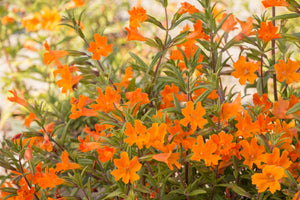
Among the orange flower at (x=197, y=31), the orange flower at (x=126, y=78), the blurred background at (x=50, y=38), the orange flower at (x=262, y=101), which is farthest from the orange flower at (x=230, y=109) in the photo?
the blurred background at (x=50, y=38)

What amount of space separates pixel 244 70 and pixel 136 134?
1.31 feet

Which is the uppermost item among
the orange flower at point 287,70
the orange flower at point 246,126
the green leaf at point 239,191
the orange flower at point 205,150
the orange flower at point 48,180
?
the orange flower at point 287,70

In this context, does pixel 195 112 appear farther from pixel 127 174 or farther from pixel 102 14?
pixel 102 14

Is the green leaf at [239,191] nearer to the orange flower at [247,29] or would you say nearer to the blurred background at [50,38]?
the orange flower at [247,29]

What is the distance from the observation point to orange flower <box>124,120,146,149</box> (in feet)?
2.55

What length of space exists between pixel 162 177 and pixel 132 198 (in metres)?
0.21

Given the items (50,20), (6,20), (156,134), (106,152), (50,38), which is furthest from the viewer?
(6,20)

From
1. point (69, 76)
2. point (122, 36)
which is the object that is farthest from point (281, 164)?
point (122, 36)

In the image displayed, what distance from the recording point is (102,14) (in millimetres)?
3746

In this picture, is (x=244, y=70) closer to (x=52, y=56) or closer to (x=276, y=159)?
(x=276, y=159)

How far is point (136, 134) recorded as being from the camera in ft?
2.58

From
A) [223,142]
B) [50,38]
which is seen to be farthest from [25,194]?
[50,38]

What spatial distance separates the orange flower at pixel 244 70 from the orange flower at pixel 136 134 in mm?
351

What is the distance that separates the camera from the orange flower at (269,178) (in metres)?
0.74
